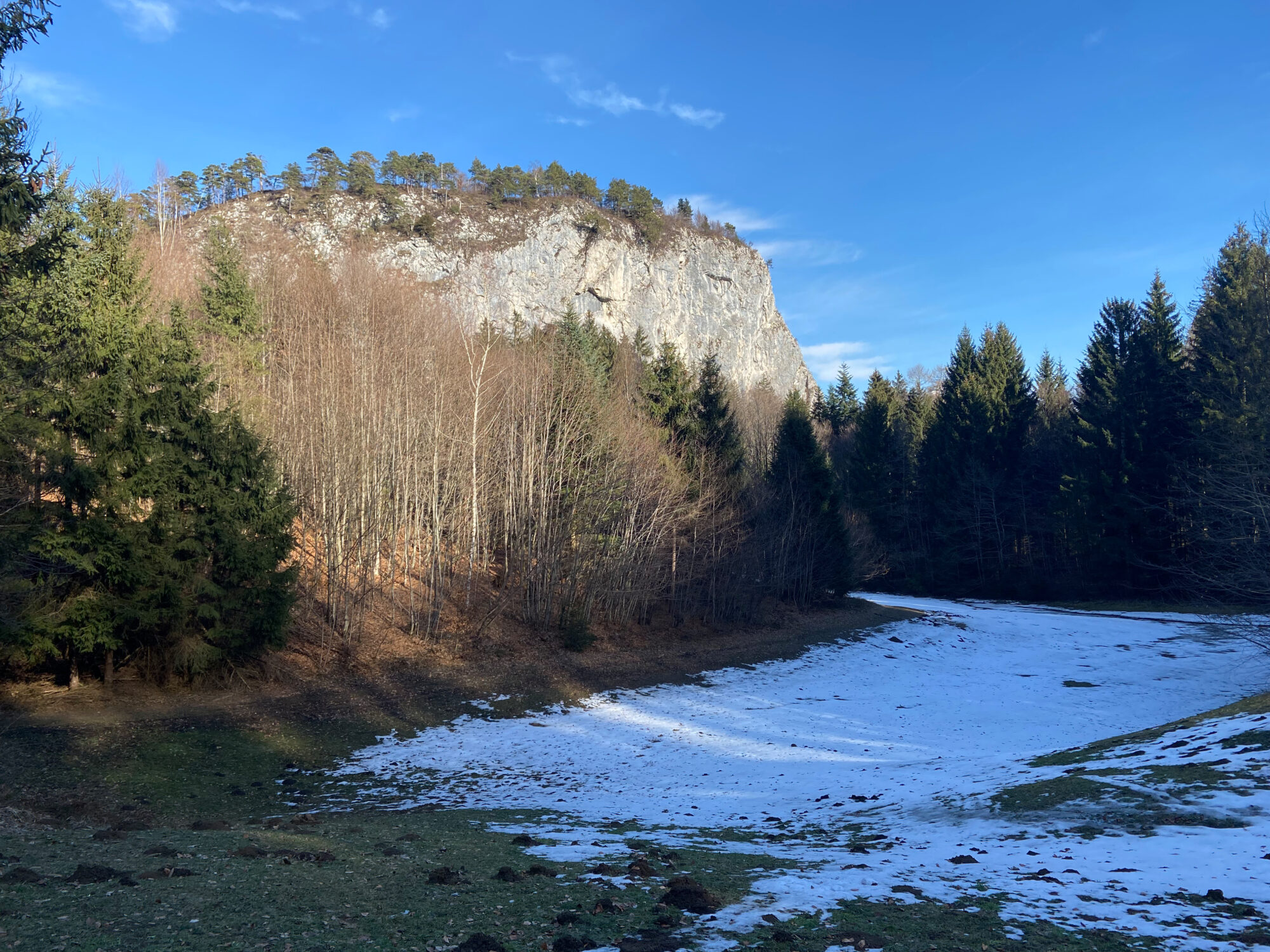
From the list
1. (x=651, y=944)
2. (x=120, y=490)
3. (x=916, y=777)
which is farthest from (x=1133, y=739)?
(x=120, y=490)

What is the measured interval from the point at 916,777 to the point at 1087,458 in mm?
36243

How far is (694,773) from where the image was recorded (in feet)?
41.4

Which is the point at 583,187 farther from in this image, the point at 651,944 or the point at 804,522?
the point at 651,944

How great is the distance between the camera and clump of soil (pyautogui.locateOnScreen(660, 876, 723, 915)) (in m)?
5.42

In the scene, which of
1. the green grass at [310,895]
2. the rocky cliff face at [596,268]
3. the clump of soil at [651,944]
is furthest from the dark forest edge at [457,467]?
the rocky cliff face at [596,268]

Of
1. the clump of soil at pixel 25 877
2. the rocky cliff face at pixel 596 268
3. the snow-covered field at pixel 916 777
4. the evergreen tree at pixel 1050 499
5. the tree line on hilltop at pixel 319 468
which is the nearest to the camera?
the clump of soil at pixel 25 877

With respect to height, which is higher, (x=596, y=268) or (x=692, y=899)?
(x=596, y=268)

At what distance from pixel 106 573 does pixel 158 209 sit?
102 ft

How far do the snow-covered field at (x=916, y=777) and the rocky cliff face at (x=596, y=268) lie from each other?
5601 centimetres

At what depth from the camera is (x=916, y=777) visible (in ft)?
36.8

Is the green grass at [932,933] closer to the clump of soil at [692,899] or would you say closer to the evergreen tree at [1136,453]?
the clump of soil at [692,899]

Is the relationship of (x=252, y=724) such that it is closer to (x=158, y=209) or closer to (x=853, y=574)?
(x=853, y=574)

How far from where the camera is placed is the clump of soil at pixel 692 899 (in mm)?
5422

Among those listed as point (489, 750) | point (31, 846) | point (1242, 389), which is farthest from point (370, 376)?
point (1242, 389)
